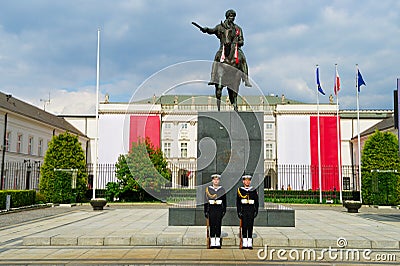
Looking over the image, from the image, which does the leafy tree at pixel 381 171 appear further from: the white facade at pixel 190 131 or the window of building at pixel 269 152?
the window of building at pixel 269 152

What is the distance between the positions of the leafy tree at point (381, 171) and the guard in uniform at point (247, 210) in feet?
74.8

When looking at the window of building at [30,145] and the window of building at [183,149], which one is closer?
the window of building at [30,145]

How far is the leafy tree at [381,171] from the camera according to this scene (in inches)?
1144

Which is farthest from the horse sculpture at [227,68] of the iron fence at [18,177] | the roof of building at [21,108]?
the roof of building at [21,108]

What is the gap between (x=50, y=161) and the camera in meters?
31.0

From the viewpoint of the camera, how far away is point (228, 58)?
13820 millimetres

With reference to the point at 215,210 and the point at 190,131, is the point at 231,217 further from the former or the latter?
the point at 190,131

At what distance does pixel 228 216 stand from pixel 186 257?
4.29m

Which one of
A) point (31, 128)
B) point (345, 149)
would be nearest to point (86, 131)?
point (31, 128)

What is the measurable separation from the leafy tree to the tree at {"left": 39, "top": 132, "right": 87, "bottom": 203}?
21.4 meters

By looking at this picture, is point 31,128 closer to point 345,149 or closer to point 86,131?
point 86,131

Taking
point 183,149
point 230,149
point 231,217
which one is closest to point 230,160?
point 230,149

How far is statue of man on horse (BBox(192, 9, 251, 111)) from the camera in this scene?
13695 millimetres

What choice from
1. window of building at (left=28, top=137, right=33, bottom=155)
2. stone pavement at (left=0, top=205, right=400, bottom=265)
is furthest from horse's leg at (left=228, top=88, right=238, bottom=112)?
window of building at (left=28, top=137, right=33, bottom=155)
